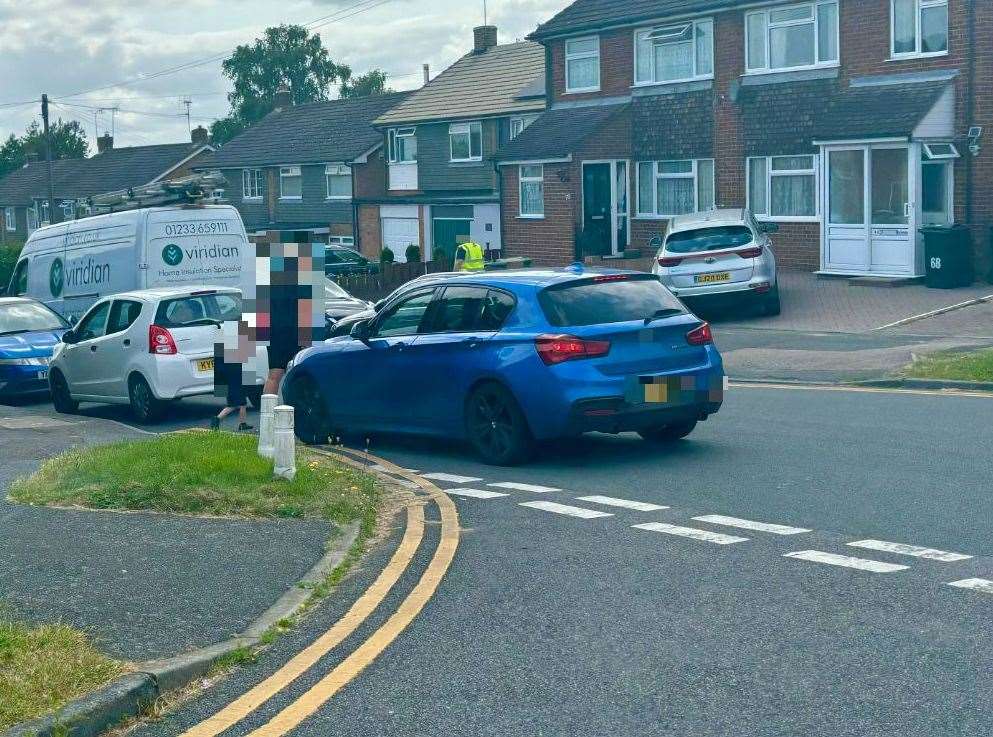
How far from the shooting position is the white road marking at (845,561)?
306 inches

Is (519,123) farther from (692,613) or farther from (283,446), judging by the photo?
(692,613)

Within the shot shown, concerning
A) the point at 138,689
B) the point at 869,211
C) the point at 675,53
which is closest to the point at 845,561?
the point at 138,689

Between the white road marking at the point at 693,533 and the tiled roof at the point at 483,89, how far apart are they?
118 ft

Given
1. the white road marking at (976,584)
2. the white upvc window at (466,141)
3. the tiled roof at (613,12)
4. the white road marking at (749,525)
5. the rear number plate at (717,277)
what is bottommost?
the white road marking at (976,584)

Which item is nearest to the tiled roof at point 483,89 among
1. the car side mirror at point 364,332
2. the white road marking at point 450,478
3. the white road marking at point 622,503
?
the car side mirror at point 364,332

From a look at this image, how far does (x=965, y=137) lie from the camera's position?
2805 cm

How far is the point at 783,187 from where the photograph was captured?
32656 millimetres

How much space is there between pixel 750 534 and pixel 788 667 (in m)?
2.72

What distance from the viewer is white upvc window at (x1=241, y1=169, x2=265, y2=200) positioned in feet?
197

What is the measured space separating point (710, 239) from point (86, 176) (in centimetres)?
6033

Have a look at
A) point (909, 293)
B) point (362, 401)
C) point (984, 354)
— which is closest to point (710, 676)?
point (362, 401)

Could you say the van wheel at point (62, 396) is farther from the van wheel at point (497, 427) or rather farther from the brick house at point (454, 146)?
the brick house at point (454, 146)

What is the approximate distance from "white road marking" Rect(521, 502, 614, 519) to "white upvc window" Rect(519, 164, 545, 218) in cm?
2772

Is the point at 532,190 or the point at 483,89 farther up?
the point at 483,89
